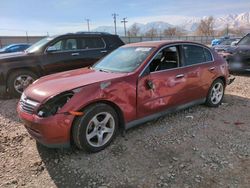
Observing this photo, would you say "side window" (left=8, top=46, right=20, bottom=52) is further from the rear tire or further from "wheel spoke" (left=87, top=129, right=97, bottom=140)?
"wheel spoke" (left=87, top=129, right=97, bottom=140)

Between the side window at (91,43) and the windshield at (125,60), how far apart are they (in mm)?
2695

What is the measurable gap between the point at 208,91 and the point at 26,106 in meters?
3.66

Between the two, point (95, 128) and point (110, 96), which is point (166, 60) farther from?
point (95, 128)

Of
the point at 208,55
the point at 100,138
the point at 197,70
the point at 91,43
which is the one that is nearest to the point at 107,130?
the point at 100,138

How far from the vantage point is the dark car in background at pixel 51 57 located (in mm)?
6383

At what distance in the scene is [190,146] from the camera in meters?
3.79

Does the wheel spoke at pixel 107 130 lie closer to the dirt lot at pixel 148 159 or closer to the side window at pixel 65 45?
the dirt lot at pixel 148 159

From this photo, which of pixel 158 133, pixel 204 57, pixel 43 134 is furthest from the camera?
pixel 204 57

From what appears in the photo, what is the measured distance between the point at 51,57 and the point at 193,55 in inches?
151

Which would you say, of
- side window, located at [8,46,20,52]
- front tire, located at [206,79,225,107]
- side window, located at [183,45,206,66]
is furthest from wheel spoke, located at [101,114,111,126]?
side window, located at [8,46,20,52]

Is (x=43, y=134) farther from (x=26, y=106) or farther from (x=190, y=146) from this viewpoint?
(x=190, y=146)

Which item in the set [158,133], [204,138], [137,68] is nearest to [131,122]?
[158,133]

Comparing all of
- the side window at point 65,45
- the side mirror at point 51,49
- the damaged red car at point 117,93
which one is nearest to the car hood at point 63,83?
the damaged red car at point 117,93

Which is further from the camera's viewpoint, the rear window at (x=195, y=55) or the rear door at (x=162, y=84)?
the rear window at (x=195, y=55)
